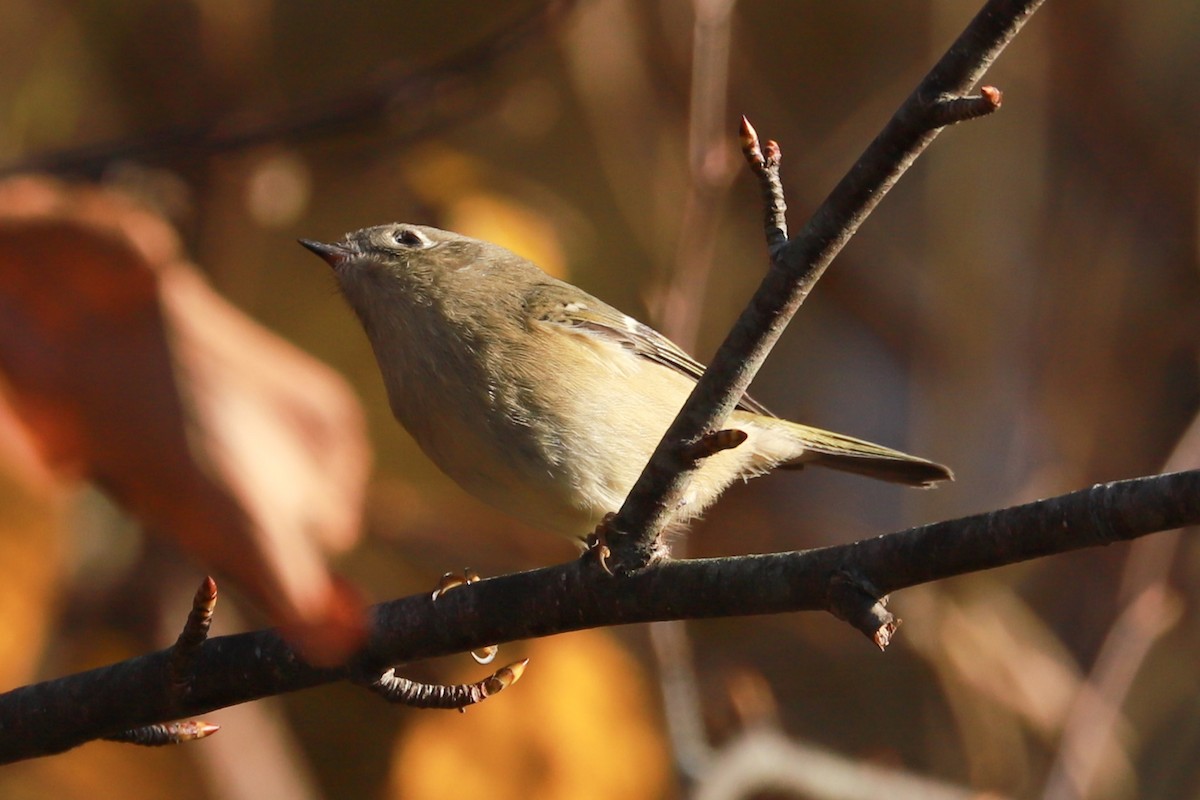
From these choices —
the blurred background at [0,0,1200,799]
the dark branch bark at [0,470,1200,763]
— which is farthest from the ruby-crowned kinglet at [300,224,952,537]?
the dark branch bark at [0,470,1200,763]

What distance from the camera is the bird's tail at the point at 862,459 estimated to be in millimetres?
2857

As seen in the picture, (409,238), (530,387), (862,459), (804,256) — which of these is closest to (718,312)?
(862,459)

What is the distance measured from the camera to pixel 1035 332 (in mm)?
4641

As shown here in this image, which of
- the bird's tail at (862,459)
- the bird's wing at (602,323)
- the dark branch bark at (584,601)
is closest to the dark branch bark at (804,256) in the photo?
the dark branch bark at (584,601)

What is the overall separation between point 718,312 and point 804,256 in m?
3.36

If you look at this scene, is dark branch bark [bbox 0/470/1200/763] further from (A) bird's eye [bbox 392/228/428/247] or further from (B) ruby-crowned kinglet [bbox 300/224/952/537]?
(A) bird's eye [bbox 392/228/428/247]

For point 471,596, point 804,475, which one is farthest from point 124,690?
point 804,475

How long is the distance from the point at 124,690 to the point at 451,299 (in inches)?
42.7

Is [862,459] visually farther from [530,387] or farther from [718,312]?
[718,312]

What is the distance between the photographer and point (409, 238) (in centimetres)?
298

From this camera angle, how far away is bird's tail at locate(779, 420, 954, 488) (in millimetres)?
2857

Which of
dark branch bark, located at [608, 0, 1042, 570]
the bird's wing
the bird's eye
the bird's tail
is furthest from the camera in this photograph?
the bird's eye

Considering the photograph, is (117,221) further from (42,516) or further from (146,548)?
(146,548)

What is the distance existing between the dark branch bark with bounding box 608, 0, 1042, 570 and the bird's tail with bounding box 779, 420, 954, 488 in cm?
124
